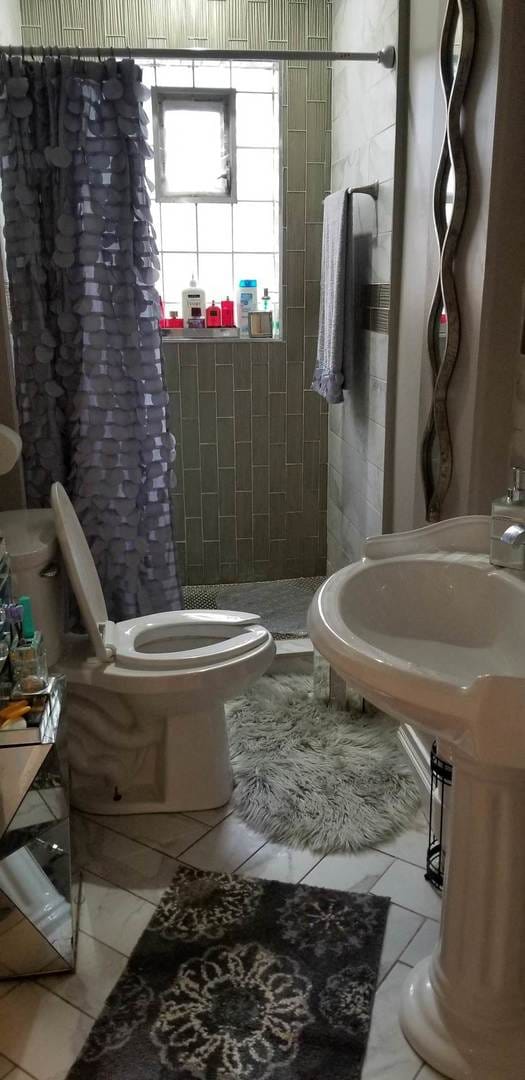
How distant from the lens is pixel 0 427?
85.5 inches

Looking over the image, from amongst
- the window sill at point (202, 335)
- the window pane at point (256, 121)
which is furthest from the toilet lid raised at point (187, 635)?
the window pane at point (256, 121)

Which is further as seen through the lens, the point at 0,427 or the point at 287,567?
the point at 287,567

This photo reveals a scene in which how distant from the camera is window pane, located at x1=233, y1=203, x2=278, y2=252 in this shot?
344 centimetres

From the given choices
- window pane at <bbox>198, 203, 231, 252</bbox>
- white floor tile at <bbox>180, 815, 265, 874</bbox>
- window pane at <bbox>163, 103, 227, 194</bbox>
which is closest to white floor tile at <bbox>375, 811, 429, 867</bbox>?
white floor tile at <bbox>180, 815, 265, 874</bbox>

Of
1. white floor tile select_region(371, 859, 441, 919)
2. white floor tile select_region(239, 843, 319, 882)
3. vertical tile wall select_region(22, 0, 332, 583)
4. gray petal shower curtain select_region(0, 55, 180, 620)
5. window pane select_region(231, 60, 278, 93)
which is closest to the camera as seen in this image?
white floor tile select_region(371, 859, 441, 919)

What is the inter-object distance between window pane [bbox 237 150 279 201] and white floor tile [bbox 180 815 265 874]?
2.47m

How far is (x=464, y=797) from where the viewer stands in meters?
1.39

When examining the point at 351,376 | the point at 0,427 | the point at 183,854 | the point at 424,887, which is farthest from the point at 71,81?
the point at 424,887

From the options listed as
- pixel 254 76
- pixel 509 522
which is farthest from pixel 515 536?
pixel 254 76

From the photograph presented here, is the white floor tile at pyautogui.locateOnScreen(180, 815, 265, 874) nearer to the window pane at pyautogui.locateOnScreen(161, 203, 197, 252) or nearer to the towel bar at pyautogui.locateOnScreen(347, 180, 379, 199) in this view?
the towel bar at pyautogui.locateOnScreen(347, 180, 379, 199)

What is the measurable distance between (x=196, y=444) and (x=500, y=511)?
220 cm

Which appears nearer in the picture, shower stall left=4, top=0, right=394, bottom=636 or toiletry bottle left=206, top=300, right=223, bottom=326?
shower stall left=4, top=0, right=394, bottom=636

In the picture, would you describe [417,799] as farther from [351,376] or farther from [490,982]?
[351,376]

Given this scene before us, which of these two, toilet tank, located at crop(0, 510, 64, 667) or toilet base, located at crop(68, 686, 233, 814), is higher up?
toilet tank, located at crop(0, 510, 64, 667)
